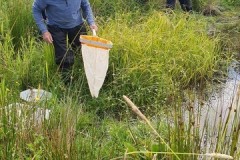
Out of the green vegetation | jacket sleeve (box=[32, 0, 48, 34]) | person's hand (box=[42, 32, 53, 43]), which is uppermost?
jacket sleeve (box=[32, 0, 48, 34])

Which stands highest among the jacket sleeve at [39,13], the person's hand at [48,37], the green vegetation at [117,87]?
the jacket sleeve at [39,13]

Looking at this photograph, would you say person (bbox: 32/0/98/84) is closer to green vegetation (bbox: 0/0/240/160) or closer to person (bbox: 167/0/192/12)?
green vegetation (bbox: 0/0/240/160)

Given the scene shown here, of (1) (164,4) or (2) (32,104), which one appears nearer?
(2) (32,104)

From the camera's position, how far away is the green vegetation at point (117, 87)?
2764mm

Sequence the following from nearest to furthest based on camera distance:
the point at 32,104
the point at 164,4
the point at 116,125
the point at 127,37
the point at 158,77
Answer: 1. the point at 32,104
2. the point at 116,125
3. the point at 158,77
4. the point at 127,37
5. the point at 164,4

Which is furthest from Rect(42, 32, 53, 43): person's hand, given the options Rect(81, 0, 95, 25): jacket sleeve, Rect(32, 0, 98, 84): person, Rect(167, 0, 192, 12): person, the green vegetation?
Rect(167, 0, 192, 12): person

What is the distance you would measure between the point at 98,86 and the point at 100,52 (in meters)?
0.35

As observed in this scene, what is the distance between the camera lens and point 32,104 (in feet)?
9.57

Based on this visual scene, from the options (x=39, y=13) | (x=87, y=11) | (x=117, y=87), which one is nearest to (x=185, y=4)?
(x=87, y=11)

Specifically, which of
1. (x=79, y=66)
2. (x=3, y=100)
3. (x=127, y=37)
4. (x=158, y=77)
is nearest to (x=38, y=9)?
(x=79, y=66)

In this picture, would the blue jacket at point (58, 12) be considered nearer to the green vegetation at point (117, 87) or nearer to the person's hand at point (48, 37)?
the person's hand at point (48, 37)

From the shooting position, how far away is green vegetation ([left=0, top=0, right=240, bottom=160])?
2.76 meters

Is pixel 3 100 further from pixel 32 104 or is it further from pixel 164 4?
pixel 164 4

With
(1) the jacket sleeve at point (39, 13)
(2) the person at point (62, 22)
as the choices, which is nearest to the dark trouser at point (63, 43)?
(2) the person at point (62, 22)
